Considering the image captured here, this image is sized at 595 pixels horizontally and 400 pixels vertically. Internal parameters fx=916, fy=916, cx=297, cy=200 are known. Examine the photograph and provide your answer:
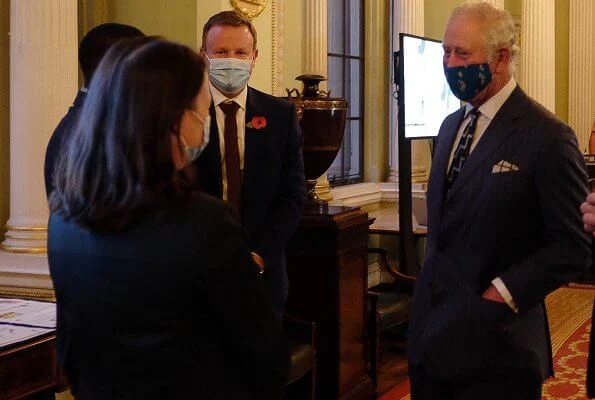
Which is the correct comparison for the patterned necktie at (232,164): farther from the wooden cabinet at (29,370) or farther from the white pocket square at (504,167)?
the white pocket square at (504,167)

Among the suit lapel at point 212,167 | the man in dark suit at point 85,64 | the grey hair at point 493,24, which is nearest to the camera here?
the grey hair at point 493,24

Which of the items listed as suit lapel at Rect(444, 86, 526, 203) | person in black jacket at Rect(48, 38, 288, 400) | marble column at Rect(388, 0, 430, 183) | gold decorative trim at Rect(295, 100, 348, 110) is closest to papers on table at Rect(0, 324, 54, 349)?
person in black jacket at Rect(48, 38, 288, 400)

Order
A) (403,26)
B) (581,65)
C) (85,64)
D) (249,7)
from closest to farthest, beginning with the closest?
1. (85,64)
2. (249,7)
3. (403,26)
4. (581,65)

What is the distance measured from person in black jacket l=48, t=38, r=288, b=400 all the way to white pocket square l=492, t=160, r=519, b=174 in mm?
869

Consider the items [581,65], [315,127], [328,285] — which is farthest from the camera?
[581,65]

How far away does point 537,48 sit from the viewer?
29.2 ft

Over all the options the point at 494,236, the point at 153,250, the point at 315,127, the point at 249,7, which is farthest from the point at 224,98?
the point at 249,7

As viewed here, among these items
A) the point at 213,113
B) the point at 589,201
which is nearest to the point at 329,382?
the point at 213,113

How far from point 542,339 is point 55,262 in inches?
51.8

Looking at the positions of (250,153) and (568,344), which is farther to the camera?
(568,344)

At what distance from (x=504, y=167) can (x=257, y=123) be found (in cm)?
113

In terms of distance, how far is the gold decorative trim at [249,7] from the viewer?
4.93 m

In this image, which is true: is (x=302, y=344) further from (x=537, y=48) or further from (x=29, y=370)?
(x=537, y=48)

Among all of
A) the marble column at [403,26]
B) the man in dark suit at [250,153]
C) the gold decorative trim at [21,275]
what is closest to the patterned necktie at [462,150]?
the man in dark suit at [250,153]
